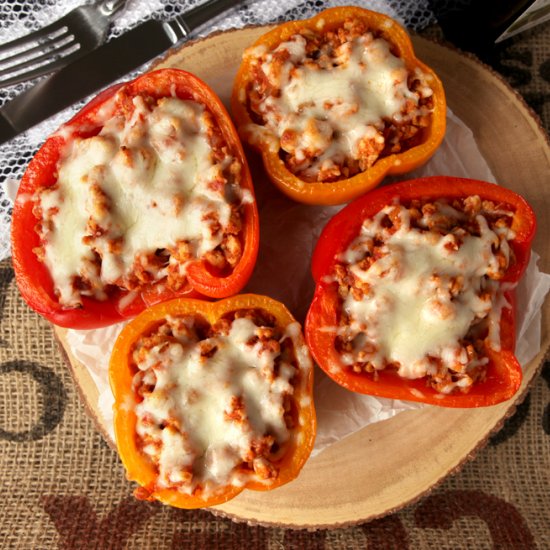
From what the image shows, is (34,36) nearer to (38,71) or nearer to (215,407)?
(38,71)

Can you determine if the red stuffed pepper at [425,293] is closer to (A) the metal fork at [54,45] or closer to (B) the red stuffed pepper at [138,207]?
(B) the red stuffed pepper at [138,207]

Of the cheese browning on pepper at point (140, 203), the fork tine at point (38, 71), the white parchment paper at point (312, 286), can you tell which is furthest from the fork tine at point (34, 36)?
the white parchment paper at point (312, 286)

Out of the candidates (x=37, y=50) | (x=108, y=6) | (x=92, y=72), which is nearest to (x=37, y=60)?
(x=37, y=50)

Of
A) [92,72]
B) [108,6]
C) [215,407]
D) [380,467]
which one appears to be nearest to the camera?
[215,407]

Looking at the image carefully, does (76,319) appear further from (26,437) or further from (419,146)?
(419,146)

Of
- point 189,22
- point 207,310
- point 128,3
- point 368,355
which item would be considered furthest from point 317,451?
point 128,3
